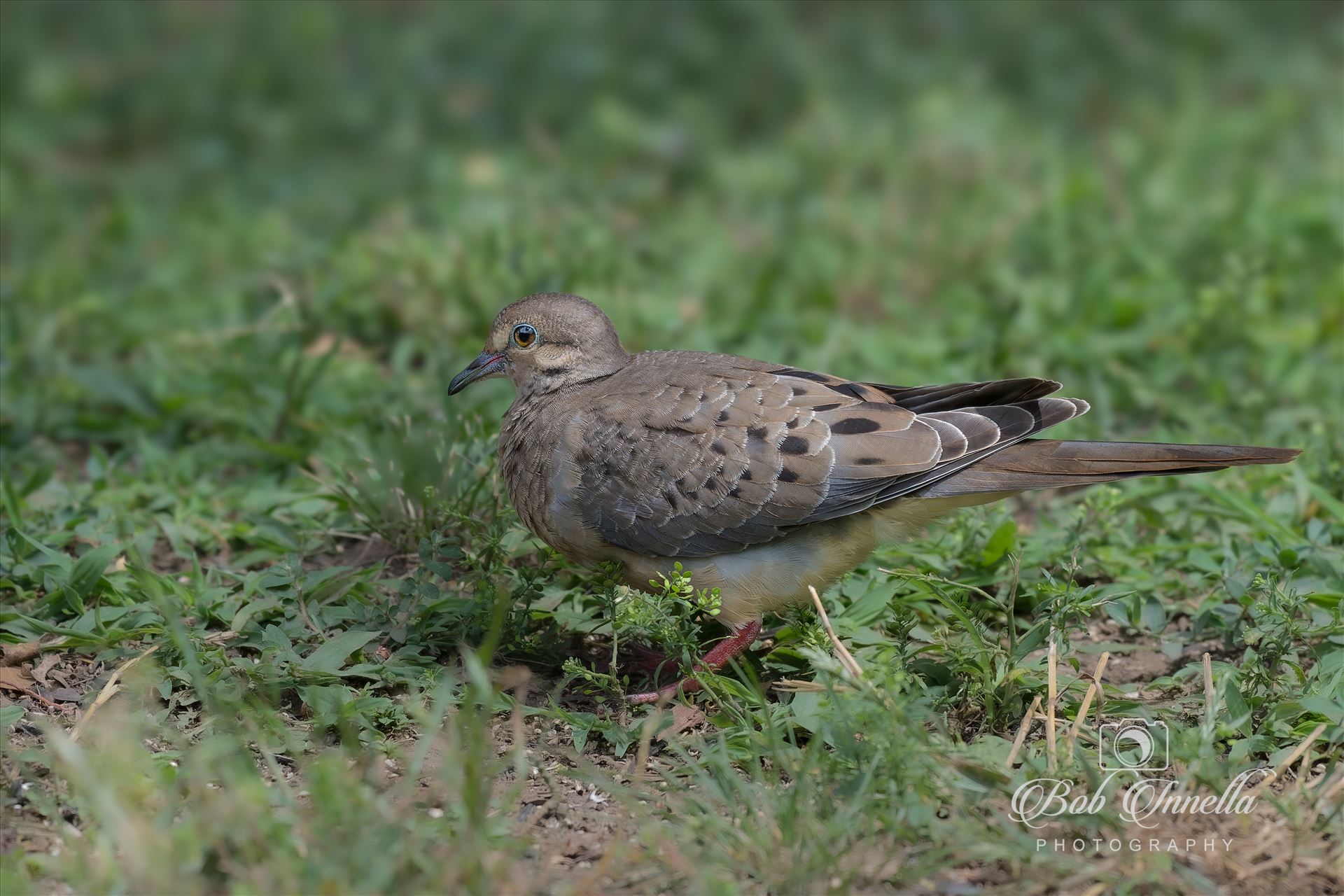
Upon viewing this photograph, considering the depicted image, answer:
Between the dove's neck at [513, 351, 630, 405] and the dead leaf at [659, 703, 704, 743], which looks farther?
the dove's neck at [513, 351, 630, 405]

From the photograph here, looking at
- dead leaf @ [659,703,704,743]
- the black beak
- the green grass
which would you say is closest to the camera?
the green grass

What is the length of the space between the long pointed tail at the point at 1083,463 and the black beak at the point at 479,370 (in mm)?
1557

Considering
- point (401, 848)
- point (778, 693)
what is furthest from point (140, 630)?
point (778, 693)

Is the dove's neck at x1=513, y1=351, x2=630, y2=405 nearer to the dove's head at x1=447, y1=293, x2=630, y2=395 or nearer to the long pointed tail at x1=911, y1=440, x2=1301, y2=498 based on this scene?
the dove's head at x1=447, y1=293, x2=630, y2=395

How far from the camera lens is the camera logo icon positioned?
3.62 m

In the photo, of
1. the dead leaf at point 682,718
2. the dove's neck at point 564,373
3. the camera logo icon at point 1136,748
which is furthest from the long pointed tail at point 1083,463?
the dove's neck at point 564,373

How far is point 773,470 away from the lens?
161 inches

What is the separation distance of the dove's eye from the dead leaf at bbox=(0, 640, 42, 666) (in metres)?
1.77

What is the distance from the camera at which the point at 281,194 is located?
8078 mm

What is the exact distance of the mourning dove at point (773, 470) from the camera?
409 cm

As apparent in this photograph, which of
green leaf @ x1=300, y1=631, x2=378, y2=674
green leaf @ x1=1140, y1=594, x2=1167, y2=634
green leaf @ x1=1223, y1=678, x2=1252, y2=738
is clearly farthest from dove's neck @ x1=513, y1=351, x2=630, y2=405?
green leaf @ x1=1223, y1=678, x2=1252, y2=738

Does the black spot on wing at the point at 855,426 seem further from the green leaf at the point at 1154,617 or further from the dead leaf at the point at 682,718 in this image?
the green leaf at the point at 1154,617

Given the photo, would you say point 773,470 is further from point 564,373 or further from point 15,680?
point 15,680

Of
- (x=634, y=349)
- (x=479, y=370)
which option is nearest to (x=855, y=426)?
(x=479, y=370)
